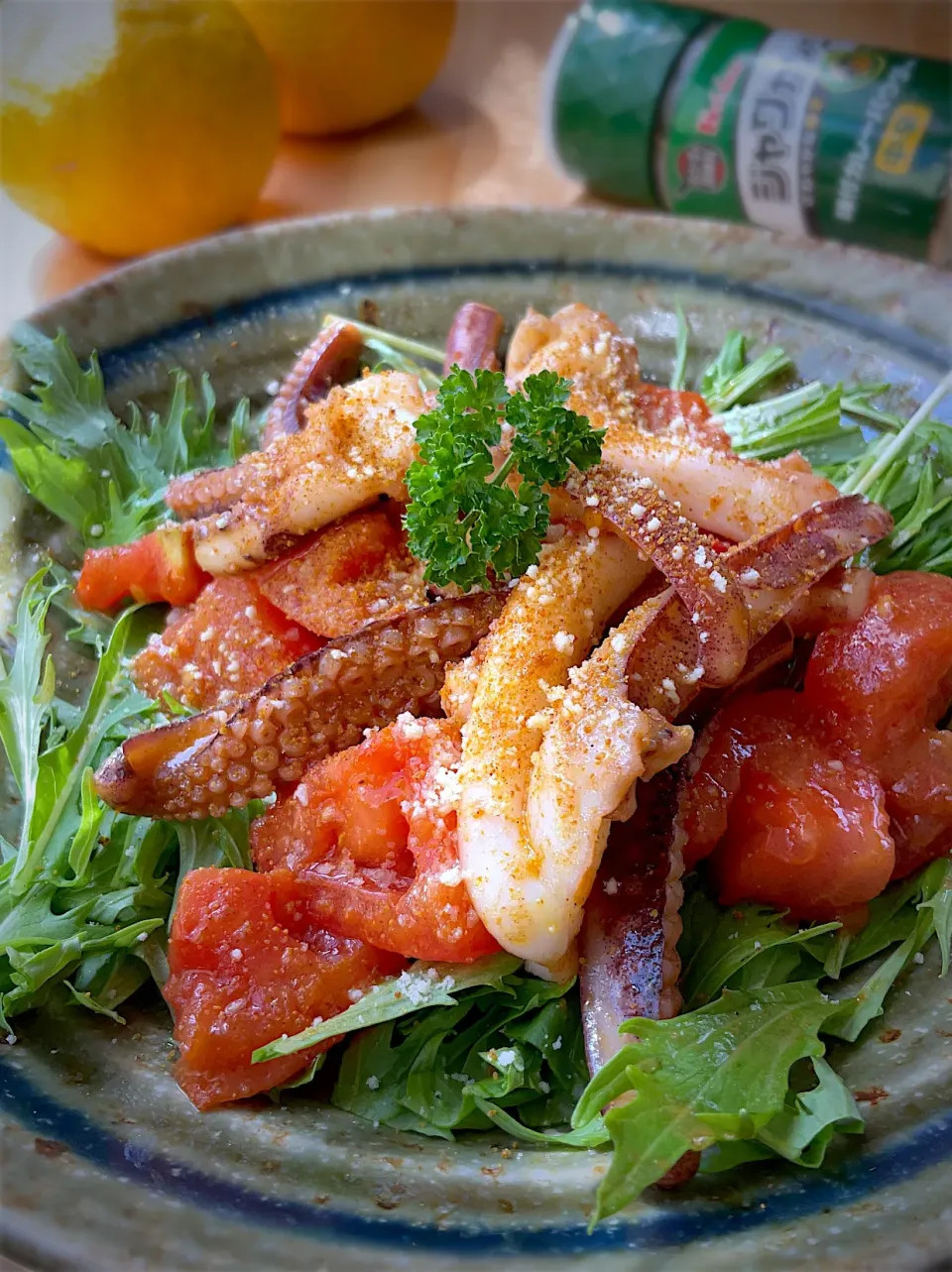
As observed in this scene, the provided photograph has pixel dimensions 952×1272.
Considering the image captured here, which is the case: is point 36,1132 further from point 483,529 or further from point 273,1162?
point 483,529

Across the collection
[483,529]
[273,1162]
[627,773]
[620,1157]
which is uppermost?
[483,529]

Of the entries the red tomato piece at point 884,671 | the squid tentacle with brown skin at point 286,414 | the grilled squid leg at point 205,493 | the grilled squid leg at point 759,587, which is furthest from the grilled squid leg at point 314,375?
the red tomato piece at point 884,671

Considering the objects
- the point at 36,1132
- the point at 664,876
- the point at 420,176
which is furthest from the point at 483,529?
the point at 420,176

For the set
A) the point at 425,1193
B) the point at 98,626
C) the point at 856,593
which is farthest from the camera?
the point at 98,626

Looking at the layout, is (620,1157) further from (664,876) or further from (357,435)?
(357,435)

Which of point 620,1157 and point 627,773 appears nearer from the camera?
point 620,1157

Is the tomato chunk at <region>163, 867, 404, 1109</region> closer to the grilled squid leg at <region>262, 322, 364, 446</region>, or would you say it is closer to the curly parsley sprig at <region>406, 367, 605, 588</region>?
the curly parsley sprig at <region>406, 367, 605, 588</region>

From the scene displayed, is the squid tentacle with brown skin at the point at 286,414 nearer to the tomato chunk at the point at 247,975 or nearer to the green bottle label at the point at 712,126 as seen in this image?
the tomato chunk at the point at 247,975

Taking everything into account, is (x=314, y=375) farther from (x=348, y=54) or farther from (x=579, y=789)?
(x=348, y=54)

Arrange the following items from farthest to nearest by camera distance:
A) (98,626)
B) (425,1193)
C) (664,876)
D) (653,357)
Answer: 1. (653,357)
2. (98,626)
3. (664,876)
4. (425,1193)

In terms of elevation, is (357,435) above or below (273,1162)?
above
